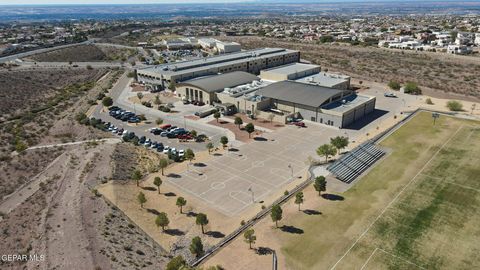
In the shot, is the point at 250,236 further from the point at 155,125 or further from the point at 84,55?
the point at 84,55

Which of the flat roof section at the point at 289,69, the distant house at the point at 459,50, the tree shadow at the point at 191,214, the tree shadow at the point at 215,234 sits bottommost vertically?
the tree shadow at the point at 215,234

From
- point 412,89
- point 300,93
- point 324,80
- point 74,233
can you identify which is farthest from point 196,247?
point 412,89

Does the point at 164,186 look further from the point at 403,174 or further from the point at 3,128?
the point at 3,128

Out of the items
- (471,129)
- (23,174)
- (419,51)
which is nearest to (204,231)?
(23,174)

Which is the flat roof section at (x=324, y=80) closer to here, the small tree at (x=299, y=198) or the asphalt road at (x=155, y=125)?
the asphalt road at (x=155, y=125)

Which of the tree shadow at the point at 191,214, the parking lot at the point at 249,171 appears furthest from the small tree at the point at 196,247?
the parking lot at the point at 249,171

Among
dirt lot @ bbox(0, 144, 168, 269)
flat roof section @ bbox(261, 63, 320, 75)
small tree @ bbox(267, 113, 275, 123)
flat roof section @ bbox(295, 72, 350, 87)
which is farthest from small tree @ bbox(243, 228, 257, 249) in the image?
flat roof section @ bbox(261, 63, 320, 75)

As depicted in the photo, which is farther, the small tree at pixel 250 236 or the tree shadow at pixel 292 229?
the tree shadow at pixel 292 229
